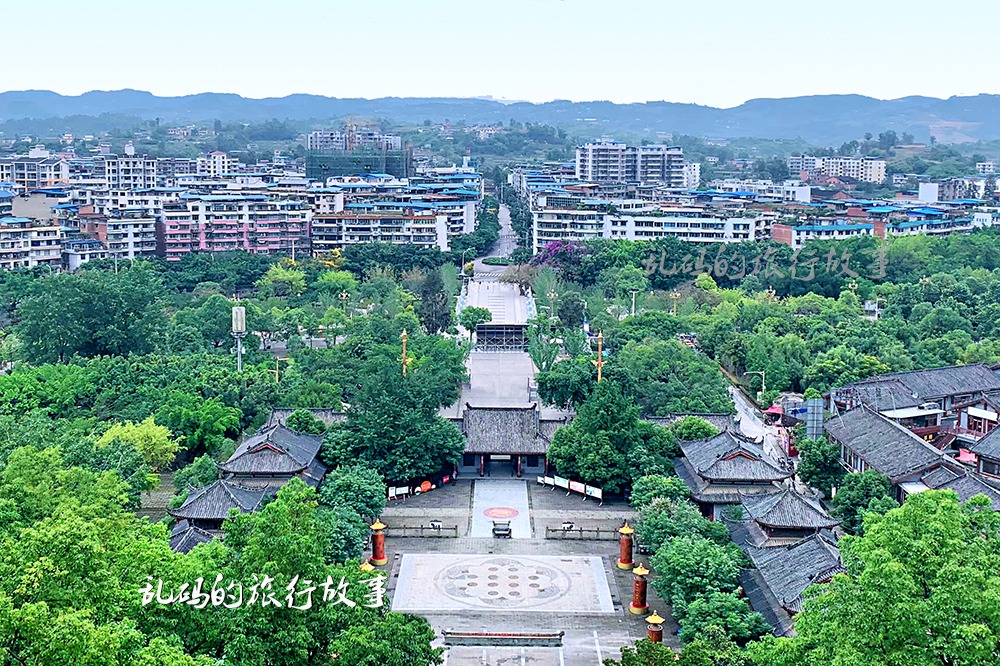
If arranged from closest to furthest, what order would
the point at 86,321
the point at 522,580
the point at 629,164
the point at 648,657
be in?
the point at 648,657 < the point at 522,580 < the point at 86,321 < the point at 629,164

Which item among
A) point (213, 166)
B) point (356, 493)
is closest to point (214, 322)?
point (356, 493)

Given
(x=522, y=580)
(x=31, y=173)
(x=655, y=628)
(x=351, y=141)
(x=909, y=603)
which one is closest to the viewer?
(x=909, y=603)

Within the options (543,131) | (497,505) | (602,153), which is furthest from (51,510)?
(543,131)

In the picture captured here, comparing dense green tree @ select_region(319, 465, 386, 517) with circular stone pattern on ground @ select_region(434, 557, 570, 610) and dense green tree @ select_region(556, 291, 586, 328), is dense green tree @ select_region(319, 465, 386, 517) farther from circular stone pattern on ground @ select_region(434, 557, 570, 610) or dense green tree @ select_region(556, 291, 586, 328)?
dense green tree @ select_region(556, 291, 586, 328)

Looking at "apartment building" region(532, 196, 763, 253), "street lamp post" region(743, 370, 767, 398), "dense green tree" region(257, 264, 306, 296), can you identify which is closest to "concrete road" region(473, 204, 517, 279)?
"apartment building" region(532, 196, 763, 253)

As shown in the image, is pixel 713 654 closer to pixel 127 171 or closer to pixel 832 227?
pixel 832 227

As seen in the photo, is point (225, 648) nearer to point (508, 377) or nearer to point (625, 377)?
point (625, 377)

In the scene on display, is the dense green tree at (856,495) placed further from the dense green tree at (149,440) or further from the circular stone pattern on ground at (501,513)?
the dense green tree at (149,440)
